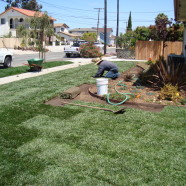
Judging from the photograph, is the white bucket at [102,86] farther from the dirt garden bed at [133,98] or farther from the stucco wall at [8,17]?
the stucco wall at [8,17]

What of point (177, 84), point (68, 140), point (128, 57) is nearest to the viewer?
point (68, 140)

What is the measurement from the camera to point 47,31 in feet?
58.0

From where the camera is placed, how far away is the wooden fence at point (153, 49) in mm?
22511

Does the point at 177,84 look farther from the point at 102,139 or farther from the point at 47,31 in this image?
the point at 47,31

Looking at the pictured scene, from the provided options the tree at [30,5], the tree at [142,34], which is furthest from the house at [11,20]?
the tree at [142,34]

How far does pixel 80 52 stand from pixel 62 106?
1902 cm

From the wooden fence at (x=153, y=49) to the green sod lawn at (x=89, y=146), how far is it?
17.2 m

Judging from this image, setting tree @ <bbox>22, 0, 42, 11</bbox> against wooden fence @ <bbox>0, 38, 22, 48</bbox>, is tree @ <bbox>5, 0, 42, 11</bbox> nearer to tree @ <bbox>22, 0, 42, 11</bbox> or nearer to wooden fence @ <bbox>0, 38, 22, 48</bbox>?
tree @ <bbox>22, 0, 42, 11</bbox>

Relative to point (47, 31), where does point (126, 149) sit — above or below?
below

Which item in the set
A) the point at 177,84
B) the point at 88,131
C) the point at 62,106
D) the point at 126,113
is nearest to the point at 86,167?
the point at 88,131

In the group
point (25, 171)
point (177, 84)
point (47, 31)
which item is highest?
point (47, 31)

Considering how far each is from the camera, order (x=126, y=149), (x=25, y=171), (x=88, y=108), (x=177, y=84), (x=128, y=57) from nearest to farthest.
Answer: (x=25, y=171) → (x=126, y=149) → (x=88, y=108) → (x=177, y=84) → (x=128, y=57)

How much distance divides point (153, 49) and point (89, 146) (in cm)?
2033

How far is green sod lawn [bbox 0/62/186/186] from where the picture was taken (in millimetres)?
3582
